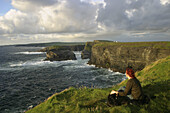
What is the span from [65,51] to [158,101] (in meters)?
102

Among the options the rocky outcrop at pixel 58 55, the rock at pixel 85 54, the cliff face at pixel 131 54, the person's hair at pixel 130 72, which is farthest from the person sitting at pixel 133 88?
the rock at pixel 85 54

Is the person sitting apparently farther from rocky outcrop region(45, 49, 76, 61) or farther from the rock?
the rock

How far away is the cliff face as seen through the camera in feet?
169

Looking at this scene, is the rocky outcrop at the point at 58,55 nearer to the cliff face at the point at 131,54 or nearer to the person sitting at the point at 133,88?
the cliff face at the point at 131,54

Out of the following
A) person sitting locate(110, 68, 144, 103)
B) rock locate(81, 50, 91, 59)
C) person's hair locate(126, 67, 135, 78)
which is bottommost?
rock locate(81, 50, 91, 59)

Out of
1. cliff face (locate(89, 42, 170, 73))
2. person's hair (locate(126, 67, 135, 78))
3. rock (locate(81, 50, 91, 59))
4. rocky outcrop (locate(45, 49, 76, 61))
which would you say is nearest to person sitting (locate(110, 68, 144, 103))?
person's hair (locate(126, 67, 135, 78))

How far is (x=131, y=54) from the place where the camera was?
6191cm

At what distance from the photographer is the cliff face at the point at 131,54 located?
169 ft

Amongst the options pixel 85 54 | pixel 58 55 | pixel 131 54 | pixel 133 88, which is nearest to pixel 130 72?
pixel 133 88

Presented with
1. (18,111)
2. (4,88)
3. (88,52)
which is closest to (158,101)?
(18,111)

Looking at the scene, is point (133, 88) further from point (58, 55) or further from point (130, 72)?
point (58, 55)

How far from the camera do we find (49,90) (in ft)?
116

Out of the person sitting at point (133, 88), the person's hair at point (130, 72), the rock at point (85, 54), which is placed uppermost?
the person's hair at point (130, 72)

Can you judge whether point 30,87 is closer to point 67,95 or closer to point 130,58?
point 67,95
